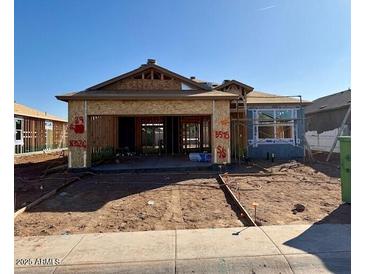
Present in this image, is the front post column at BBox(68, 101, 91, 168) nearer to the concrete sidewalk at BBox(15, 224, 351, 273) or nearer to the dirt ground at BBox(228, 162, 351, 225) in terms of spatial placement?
the dirt ground at BBox(228, 162, 351, 225)

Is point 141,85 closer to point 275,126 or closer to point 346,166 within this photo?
point 275,126

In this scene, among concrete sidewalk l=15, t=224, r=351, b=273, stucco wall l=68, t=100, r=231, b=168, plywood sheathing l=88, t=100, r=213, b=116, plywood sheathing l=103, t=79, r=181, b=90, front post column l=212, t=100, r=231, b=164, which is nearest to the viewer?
concrete sidewalk l=15, t=224, r=351, b=273

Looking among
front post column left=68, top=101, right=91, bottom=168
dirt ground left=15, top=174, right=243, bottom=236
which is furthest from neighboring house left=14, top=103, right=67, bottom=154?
dirt ground left=15, top=174, right=243, bottom=236

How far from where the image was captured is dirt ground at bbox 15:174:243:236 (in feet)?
18.9

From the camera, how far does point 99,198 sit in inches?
321

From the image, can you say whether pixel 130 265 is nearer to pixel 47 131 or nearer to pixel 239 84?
pixel 239 84

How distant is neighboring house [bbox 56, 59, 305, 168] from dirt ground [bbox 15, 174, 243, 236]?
11.9ft

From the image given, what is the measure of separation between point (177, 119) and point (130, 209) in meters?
15.5

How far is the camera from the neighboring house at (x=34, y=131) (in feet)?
73.7

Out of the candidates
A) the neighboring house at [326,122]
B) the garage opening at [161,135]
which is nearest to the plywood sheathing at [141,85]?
the garage opening at [161,135]

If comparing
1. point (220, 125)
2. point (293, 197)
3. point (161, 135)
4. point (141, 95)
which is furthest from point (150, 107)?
point (161, 135)

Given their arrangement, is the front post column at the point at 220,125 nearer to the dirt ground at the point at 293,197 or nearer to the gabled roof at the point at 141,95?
the gabled roof at the point at 141,95

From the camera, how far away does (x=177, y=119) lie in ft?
72.5
